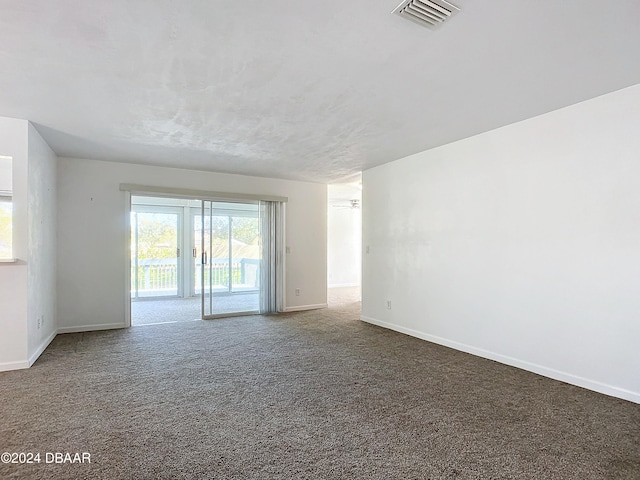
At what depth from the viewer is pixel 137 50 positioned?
2295mm

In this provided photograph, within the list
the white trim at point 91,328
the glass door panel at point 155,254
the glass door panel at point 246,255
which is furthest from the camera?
the glass door panel at point 155,254

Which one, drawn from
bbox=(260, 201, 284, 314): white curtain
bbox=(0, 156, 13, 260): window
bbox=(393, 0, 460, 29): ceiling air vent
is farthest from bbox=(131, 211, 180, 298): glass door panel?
bbox=(393, 0, 460, 29): ceiling air vent

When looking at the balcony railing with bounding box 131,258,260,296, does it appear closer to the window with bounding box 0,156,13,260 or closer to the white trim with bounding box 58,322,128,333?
the white trim with bounding box 58,322,128,333

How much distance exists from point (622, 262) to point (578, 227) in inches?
16.9

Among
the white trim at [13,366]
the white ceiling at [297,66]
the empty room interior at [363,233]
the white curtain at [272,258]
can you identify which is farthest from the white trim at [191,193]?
the white trim at [13,366]

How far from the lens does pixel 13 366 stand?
3533mm

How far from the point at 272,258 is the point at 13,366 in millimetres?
3775

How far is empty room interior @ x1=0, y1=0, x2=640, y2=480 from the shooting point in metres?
2.05

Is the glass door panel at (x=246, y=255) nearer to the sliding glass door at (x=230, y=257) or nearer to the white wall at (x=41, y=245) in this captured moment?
the sliding glass door at (x=230, y=257)

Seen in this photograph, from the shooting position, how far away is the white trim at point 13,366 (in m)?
3.49

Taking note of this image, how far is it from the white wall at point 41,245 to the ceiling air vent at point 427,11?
3.84 m

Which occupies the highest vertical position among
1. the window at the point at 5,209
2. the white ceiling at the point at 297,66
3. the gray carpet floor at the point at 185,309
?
the white ceiling at the point at 297,66

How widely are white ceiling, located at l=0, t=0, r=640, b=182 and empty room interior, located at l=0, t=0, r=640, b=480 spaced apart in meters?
0.02

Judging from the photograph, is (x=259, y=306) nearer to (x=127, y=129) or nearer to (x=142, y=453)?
(x=127, y=129)
